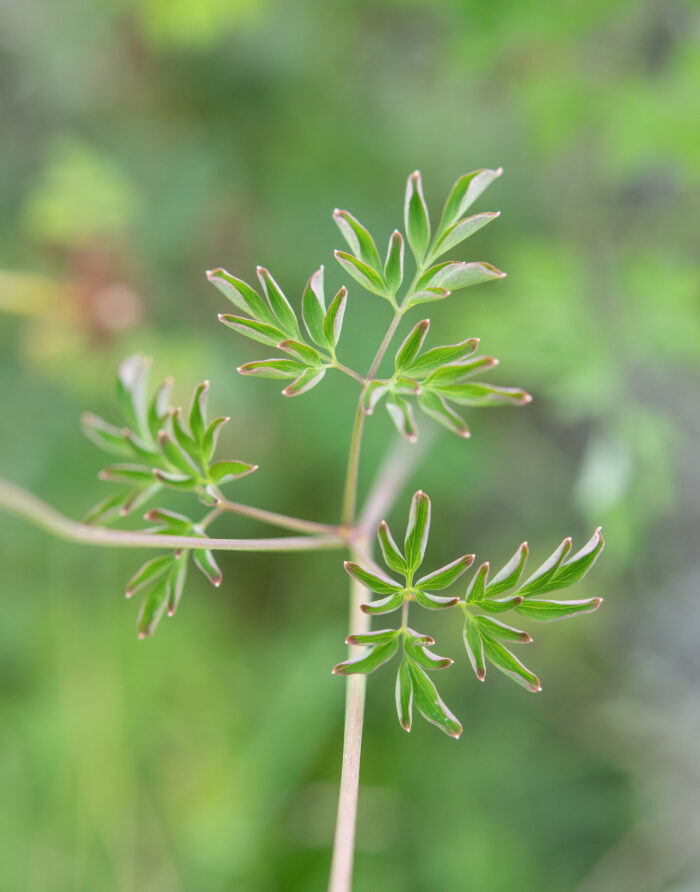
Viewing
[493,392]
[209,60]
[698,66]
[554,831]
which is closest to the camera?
[493,392]

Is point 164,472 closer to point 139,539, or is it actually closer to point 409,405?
point 139,539

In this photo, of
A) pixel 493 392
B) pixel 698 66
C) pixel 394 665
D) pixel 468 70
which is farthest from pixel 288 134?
pixel 493 392

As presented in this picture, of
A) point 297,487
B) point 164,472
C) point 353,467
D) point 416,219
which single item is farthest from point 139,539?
point 297,487

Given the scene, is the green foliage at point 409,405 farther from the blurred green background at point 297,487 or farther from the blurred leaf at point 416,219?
the blurred green background at point 297,487

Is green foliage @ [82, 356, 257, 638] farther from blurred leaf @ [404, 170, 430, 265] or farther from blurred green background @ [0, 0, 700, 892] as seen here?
blurred green background @ [0, 0, 700, 892]

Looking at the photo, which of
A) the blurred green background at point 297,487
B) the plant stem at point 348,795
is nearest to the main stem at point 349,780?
the plant stem at point 348,795

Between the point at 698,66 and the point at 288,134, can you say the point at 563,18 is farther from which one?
the point at 288,134

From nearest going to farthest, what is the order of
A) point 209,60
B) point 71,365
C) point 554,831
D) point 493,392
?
point 493,392
point 71,365
point 554,831
point 209,60
